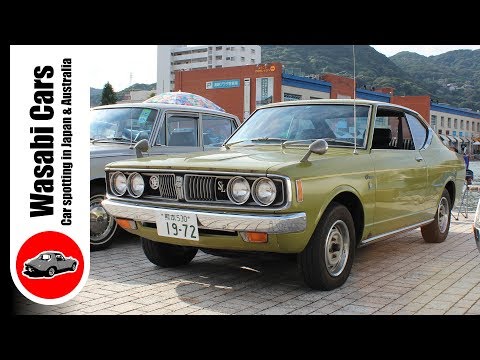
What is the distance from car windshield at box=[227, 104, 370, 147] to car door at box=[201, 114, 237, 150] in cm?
195

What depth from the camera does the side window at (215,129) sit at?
7.64 metres

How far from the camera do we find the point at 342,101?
5.52 metres

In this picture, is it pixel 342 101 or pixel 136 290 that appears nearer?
pixel 136 290

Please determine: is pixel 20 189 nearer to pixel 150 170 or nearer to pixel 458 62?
pixel 150 170

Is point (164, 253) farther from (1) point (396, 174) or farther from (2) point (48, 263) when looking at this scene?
(1) point (396, 174)

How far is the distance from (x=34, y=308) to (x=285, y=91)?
1688 inches

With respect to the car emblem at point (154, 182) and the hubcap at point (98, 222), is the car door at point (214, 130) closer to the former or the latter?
the hubcap at point (98, 222)

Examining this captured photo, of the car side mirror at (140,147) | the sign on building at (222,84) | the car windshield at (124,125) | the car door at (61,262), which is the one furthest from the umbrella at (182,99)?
the sign on building at (222,84)

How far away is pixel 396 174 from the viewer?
5.45 m

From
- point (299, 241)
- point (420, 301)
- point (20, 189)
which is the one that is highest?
point (20, 189)

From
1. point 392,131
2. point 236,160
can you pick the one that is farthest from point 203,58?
point 236,160

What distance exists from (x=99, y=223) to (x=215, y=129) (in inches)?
93.2

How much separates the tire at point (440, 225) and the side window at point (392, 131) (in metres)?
1.10

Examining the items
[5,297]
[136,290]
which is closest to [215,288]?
[136,290]
